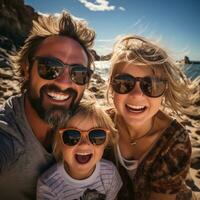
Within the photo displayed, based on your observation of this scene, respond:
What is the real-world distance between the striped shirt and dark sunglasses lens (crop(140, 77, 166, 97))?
0.88 metres

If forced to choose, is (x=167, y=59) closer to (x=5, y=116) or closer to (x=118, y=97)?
(x=118, y=97)

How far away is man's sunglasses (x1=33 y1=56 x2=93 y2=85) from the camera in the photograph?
10.8 ft

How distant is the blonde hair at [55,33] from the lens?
3592 millimetres

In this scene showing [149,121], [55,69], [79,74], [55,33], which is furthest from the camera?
[149,121]

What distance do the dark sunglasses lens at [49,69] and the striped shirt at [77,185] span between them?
0.88m

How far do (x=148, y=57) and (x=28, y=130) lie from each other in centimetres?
140

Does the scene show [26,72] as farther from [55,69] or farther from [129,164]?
[129,164]

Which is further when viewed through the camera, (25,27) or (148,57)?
(25,27)

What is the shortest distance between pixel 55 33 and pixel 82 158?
1.38 meters

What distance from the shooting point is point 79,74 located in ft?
11.1

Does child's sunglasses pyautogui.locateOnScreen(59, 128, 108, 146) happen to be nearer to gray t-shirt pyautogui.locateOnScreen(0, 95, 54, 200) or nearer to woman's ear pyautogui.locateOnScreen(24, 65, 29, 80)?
gray t-shirt pyautogui.locateOnScreen(0, 95, 54, 200)

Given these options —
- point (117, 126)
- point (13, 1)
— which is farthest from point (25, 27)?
point (117, 126)

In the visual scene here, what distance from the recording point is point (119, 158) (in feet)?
11.8

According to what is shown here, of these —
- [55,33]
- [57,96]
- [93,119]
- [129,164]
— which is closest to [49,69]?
[57,96]
